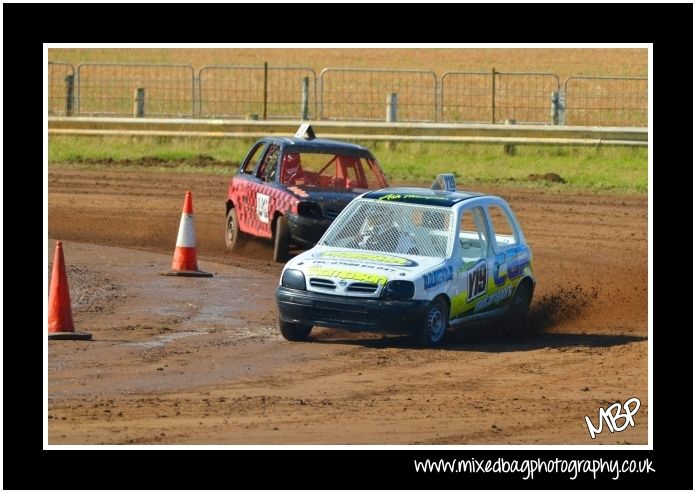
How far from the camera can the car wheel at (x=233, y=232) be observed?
733 inches

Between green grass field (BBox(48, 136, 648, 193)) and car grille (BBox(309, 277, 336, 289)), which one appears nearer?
car grille (BBox(309, 277, 336, 289))

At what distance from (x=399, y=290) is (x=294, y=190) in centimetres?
530

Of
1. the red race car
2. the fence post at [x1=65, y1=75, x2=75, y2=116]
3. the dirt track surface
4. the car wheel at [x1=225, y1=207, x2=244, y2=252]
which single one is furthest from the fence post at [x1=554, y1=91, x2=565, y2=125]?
the car wheel at [x1=225, y1=207, x2=244, y2=252]

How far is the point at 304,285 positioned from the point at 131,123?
60.4 ft

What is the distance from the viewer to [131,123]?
30078mm

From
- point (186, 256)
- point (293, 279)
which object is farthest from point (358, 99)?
point (293, 279)

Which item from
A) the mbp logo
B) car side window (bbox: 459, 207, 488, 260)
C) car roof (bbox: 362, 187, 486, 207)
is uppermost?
car roof (bbox: 362, 187, 486, 207)

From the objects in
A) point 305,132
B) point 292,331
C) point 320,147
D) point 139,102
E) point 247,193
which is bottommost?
point 292,331

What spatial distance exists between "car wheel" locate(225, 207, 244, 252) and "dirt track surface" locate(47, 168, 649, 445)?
188 mm

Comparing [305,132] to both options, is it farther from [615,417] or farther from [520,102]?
[520,102]

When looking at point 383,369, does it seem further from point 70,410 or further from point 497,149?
point 497,149

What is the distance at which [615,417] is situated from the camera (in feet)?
31.4

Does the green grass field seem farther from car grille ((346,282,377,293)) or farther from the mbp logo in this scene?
the mbp logo

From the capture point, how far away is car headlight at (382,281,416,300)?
12.1 metres
